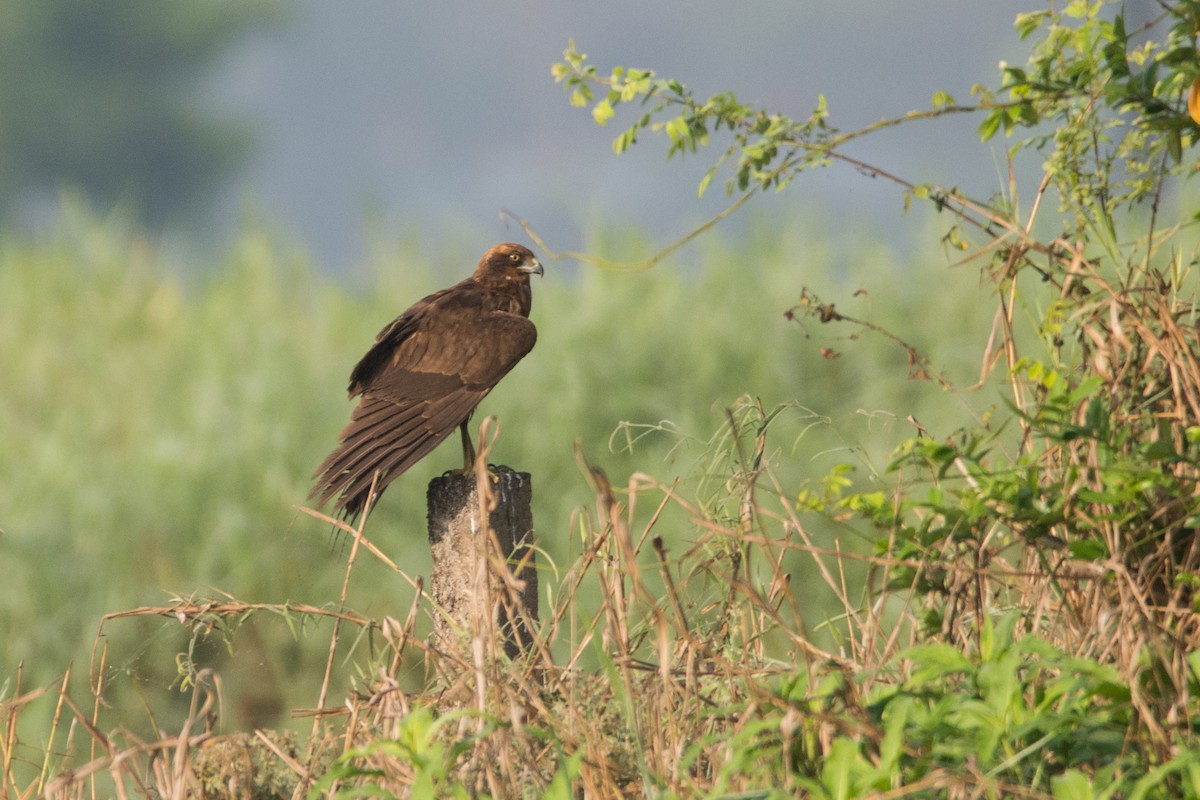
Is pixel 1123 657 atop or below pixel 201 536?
below

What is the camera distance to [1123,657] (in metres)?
2.59

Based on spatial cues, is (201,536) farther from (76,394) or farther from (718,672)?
(718,672)

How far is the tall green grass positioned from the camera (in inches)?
350

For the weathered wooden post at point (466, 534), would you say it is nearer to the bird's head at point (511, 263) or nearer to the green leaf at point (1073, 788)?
the bird's head at point (511, 263)

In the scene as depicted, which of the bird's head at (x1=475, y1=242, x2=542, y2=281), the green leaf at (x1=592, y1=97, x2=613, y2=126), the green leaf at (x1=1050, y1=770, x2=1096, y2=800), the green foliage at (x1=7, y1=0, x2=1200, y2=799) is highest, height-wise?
the bird's head at (x1=475, y1=242, x2=542, y2=281)

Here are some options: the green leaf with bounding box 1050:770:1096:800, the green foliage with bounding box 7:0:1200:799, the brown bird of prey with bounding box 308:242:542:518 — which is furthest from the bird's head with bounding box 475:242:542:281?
the green leaf with bounding box 1050:770:1096:800

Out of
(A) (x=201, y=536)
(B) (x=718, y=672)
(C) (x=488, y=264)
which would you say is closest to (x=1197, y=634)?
(B) (x=718, y=672)

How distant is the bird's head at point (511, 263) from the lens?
19.3ft

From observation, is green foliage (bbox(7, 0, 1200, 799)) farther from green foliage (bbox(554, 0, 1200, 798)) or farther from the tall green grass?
the tall green grass

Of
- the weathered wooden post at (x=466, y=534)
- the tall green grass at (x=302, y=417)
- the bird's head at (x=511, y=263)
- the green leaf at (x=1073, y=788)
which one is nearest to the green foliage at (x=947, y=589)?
the green leaf at (x=1073, y=788)

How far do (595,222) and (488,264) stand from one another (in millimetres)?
4908

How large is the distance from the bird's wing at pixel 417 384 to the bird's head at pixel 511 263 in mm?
466

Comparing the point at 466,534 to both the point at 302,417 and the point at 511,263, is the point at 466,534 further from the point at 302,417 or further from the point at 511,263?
the point at 302,417

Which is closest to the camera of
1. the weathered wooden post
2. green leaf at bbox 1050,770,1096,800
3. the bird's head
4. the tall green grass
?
green leaf at bbox 1050,770,1096,800
